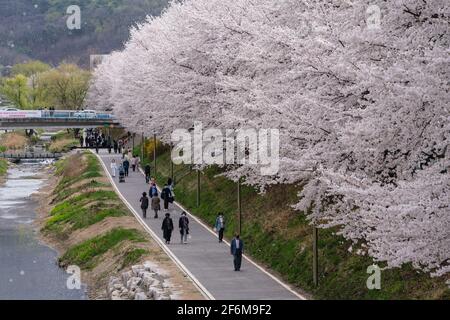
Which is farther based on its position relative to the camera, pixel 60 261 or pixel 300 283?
pixel 60 261

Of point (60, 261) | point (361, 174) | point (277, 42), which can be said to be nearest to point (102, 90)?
→ point (60, 261)

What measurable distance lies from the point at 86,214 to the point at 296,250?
2202 centimetres

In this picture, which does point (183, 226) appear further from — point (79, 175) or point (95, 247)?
point (79, 175)

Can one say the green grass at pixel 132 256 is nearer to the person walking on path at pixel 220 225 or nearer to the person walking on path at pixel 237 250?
the person walking on path at pixel 220 225

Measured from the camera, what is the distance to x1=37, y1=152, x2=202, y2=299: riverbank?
3359 cm

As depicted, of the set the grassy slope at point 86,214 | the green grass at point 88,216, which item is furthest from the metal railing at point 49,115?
the green grass at point 88,216

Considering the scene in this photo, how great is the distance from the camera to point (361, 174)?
21438 mm

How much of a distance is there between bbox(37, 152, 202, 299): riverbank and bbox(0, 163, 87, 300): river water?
723 mm

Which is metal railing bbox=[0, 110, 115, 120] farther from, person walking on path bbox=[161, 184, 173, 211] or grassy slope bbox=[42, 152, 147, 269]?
person walking on path bbox=[161, 184, 173, 211]

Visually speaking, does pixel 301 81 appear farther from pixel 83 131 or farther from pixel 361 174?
pixel 83 131

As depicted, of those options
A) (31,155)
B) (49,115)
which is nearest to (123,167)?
(49,115)

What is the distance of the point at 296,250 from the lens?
31.0 meters

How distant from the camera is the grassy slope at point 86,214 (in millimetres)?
40688
